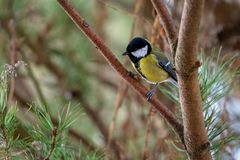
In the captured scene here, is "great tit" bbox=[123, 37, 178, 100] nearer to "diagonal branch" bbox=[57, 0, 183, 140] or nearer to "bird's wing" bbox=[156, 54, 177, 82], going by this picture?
"bird's wing" bbox=[156, 54, 177, 82]

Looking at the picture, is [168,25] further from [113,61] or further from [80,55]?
[80,55]

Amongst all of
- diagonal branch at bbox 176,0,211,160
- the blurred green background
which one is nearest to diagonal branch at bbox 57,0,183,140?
diagonal branch at bbox 176,0,211,160

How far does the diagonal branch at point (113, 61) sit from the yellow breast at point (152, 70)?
1.25 ft

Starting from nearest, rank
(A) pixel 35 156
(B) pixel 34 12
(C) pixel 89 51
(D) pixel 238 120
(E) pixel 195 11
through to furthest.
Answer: (E) pixel 195 11 → (A) pixel 35 156 → (D) pixel 238 120 → (B) pixel 34 12 → (C) pixel 89 51

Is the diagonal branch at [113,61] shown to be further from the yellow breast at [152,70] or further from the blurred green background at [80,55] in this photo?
the blurred green background at [80,55]

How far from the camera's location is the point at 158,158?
3.13ft

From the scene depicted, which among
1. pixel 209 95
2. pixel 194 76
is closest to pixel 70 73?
pixel 209 95

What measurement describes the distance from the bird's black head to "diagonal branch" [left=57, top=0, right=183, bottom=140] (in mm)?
278

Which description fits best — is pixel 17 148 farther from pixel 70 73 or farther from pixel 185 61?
pixel 70 73

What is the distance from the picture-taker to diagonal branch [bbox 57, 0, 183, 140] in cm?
69

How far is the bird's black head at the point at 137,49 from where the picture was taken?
1037mm

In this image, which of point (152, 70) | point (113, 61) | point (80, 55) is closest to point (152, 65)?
point (152, 70)

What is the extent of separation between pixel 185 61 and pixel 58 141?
233 millimetres

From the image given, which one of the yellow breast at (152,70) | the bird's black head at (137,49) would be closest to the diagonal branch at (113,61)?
the bird's black head at (137,49)
